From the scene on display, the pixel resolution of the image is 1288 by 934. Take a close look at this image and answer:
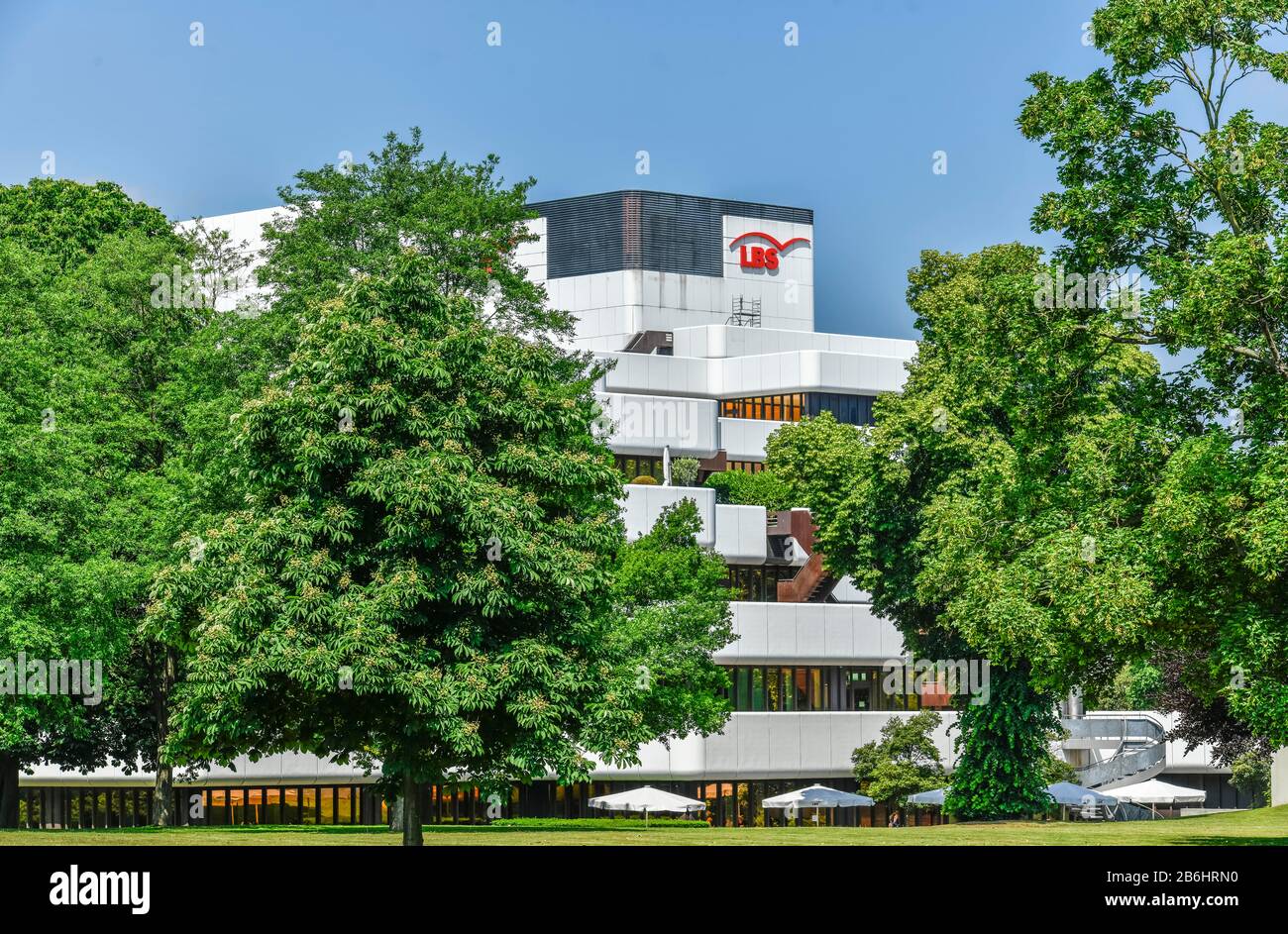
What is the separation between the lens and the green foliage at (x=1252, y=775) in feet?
266

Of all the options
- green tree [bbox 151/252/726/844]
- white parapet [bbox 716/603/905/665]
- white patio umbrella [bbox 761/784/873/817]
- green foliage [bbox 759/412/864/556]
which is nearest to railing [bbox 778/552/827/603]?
white parapet [bbox 716/603/905/665]

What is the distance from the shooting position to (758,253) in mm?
118562

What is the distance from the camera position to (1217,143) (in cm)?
2973

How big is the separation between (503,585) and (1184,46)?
14588mm

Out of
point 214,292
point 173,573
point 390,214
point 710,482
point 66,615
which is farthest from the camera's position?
point 710,482

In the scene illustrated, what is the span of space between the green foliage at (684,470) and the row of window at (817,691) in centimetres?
1300

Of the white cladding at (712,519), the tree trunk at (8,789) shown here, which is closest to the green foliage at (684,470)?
the white cladding at (712,519)

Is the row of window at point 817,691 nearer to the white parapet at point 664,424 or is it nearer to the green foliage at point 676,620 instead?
the green foliage at point 676,620

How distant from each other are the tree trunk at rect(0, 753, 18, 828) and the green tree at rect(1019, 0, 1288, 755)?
33950 millimetres

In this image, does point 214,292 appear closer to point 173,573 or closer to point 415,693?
point 173,573

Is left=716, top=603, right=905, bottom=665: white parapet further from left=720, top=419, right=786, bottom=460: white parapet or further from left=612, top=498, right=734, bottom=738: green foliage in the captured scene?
left=720, top=419, right=786, bottom=460: white parapet

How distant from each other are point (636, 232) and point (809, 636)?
48.3 m

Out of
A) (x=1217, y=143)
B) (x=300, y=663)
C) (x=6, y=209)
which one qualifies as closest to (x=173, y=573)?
(x=300, y=663)

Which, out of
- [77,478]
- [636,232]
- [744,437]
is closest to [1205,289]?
[77,478]
